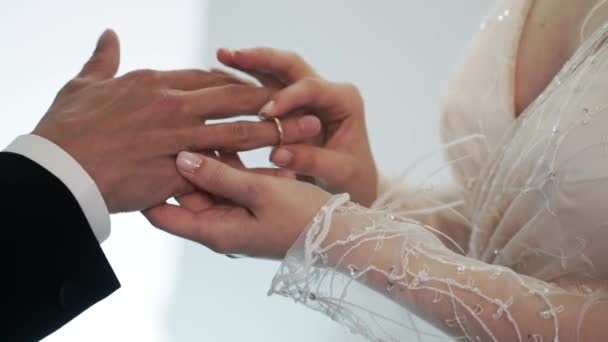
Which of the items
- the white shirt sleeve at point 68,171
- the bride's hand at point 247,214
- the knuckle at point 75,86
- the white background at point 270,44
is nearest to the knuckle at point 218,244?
the bride's hand at point 247,214

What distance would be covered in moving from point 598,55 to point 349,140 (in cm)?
28

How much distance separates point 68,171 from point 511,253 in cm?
45

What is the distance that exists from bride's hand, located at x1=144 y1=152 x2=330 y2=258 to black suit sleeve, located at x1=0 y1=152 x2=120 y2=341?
9 centimetres

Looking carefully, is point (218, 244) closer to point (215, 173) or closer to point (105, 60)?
point (215, 173)

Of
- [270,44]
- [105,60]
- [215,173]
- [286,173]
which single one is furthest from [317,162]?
[270,44]

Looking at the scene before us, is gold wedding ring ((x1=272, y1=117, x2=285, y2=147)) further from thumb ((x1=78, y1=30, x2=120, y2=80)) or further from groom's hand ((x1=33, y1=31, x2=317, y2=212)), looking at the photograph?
thumb ((x1=78, y1=30, x2=120, y2=80))

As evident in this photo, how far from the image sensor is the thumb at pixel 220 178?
61 cm

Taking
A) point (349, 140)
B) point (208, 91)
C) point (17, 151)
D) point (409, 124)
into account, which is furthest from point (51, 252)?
point (409, 124)

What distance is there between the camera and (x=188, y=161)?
66cm

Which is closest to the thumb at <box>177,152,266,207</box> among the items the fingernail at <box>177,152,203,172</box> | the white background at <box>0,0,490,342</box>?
the fingernail at <box>177,152,203,172</box>

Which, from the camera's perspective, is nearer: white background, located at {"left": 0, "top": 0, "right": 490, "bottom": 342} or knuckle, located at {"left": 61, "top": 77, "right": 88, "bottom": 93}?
knuckle, located at {"left": 61, "top": 77, "right": 88, "bottom": 93}

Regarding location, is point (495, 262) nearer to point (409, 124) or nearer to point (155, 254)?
point (409, 124)

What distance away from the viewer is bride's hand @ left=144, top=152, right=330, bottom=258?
59 centimetres

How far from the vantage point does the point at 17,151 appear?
1.93 ft
